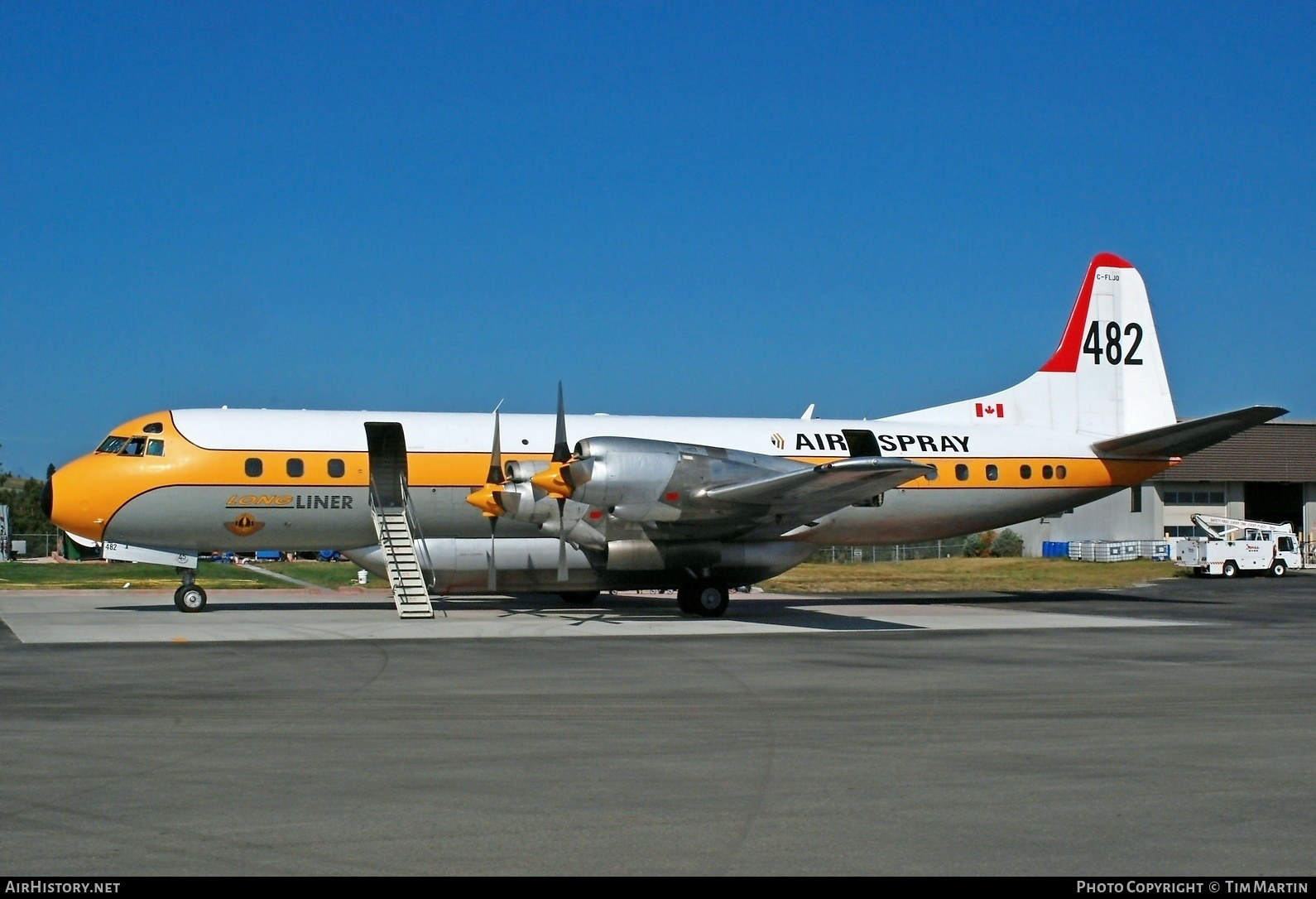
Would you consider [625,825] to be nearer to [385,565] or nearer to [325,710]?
[325,710]

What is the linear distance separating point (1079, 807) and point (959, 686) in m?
5.97

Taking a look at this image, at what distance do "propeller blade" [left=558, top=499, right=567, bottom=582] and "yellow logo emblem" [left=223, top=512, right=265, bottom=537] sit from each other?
551cm

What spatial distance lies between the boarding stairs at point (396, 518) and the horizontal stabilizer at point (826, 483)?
215 inches

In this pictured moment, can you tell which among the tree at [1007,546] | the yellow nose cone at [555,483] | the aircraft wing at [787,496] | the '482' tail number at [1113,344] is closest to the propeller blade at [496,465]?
the yellow nose cone at [555,483]

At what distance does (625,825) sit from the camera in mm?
6930

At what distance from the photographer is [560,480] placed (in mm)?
20719

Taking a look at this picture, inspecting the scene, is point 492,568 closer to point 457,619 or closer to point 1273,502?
point 457,619

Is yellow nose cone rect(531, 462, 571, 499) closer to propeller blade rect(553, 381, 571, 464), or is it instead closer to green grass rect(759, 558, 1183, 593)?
propeller blade rect(553, 381, 571, 464)

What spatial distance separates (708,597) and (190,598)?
9.58 meters

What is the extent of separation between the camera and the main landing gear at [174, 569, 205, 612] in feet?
75.4

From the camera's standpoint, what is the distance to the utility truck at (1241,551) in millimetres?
44969

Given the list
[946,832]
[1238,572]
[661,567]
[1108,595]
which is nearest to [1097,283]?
[1108,595]

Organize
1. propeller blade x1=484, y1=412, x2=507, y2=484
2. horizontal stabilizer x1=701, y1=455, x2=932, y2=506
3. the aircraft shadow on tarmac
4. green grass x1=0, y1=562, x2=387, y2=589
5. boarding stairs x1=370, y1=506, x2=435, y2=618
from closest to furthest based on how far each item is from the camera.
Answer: horizontal stabilizer x1=701, y1=455, x2=932, y2=506 < boarding stairs x1=370, y1=506, x2=435, y2=618 < the aircraft shadow on tarmac < propeller blade x1=484, y1=412, x2=507, y2=484 < green grass x1=0, y1=562, x2=387, y2=589

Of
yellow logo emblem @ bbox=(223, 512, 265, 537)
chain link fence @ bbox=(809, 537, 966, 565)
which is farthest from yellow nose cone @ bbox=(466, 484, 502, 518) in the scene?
chain link fence @ bbox=(809, 537, 966, 565)
